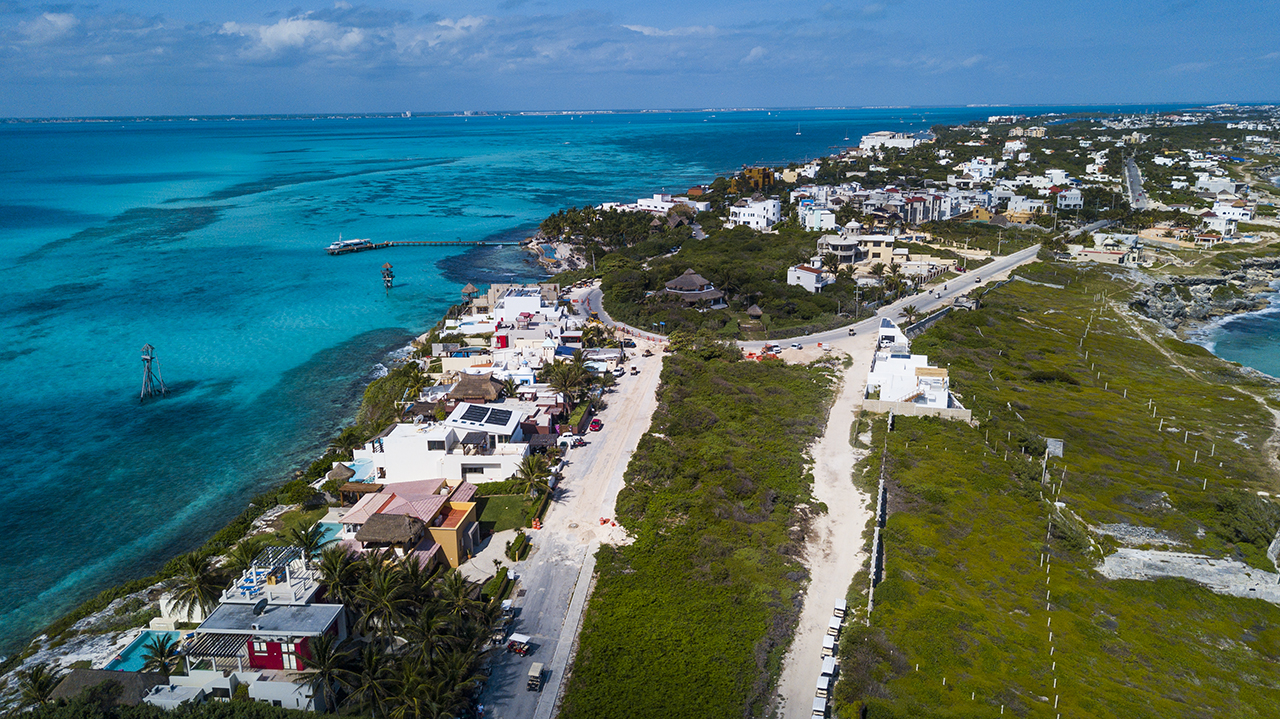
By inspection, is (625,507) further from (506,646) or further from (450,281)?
(450,281)

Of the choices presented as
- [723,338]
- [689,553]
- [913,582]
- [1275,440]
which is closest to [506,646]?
[689,553]

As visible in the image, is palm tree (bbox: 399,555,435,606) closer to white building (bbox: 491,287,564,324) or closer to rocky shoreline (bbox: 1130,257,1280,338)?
white building (bbox: 491,287,564,324)

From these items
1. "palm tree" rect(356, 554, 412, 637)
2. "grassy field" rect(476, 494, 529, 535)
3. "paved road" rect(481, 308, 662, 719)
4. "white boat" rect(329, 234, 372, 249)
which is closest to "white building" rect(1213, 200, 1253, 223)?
"paved road" rect(481, 308, 662, 719)

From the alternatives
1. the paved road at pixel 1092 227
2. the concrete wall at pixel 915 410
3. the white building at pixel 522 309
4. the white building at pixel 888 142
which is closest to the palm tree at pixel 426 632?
the concrete wall at pixel 915 410

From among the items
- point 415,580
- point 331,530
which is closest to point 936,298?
point 331,530

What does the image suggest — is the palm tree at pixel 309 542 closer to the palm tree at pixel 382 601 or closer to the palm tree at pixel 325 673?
the palm tree at pixel 382 601

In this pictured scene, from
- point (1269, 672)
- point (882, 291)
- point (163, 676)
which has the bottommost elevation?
point (1269, 672)

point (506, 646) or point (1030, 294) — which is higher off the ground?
point (1030, 294)
